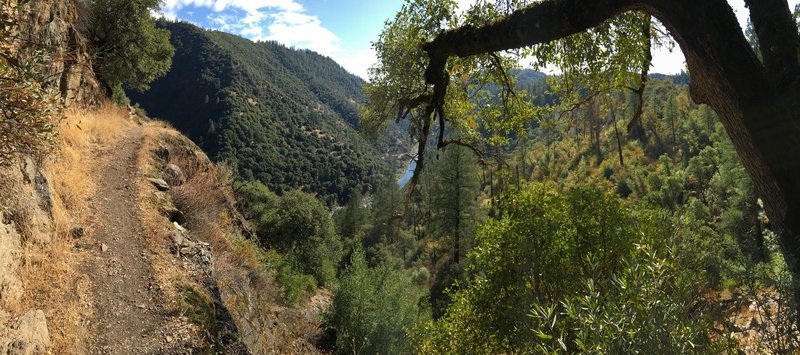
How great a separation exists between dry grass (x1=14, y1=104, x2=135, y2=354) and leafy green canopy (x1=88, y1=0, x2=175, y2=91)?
12904 millimetres

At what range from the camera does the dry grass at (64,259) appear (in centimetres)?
623

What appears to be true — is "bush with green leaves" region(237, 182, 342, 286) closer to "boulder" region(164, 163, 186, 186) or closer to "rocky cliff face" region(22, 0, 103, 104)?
"rocky cliff face" region(22, 0, 103, 104)

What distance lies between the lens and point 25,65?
18.6ft

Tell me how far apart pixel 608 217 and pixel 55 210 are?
10.3 meters

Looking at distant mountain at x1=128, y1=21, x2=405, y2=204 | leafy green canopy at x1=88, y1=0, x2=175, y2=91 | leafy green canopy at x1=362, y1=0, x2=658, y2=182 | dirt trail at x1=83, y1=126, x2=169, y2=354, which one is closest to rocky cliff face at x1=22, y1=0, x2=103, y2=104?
leafy green canopy at x1=88, y1=0, x2=175, y2=91

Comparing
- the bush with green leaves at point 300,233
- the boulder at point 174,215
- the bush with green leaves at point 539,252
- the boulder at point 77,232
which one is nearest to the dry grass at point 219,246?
the boulder at point 174,215

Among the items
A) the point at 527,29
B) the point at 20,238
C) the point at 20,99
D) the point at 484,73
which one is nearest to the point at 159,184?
the point at 20,238

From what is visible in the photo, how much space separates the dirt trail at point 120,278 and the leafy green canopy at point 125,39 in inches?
589

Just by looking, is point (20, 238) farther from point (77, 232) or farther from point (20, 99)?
point (20, 99)

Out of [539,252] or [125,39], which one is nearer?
[539,252]

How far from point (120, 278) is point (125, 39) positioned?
2026 centimetres

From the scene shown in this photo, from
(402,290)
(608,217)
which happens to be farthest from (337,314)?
(608,217)

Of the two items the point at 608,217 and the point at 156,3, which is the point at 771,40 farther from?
the point at 156,3

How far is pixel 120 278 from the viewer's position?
25.6 feet
